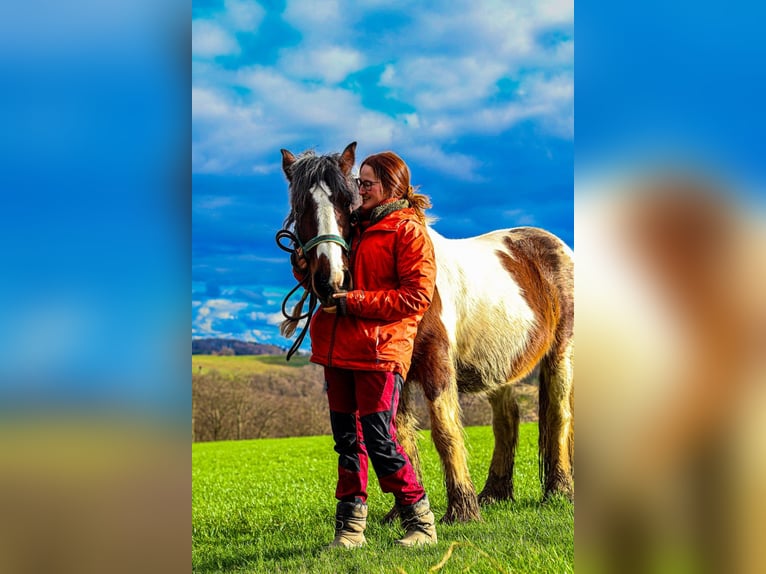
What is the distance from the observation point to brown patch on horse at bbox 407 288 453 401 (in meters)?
4.16

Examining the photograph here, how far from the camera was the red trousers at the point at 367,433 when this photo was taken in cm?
335

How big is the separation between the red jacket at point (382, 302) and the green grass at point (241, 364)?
32.7ft

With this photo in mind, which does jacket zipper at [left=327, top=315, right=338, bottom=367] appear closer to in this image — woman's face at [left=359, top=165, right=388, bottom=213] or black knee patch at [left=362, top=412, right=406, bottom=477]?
black knee patch at [left=362, top=412, right=406, bottom=477]

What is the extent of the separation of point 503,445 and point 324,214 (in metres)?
2.99

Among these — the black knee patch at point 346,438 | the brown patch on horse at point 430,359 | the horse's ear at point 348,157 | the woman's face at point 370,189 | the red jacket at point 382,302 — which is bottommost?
the black knee patch at point 346,438

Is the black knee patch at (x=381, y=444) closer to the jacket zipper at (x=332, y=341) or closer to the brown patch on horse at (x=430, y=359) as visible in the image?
the jacket zipper at (x=332, y=341)

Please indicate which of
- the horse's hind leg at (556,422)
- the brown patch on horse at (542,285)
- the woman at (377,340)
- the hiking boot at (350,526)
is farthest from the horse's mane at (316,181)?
the horse's hind leg at (556,422)

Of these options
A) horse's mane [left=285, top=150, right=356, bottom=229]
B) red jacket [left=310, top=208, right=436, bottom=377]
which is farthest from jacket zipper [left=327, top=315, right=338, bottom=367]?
horse's mane [left=285, top=150, right=356, bottom=229]
